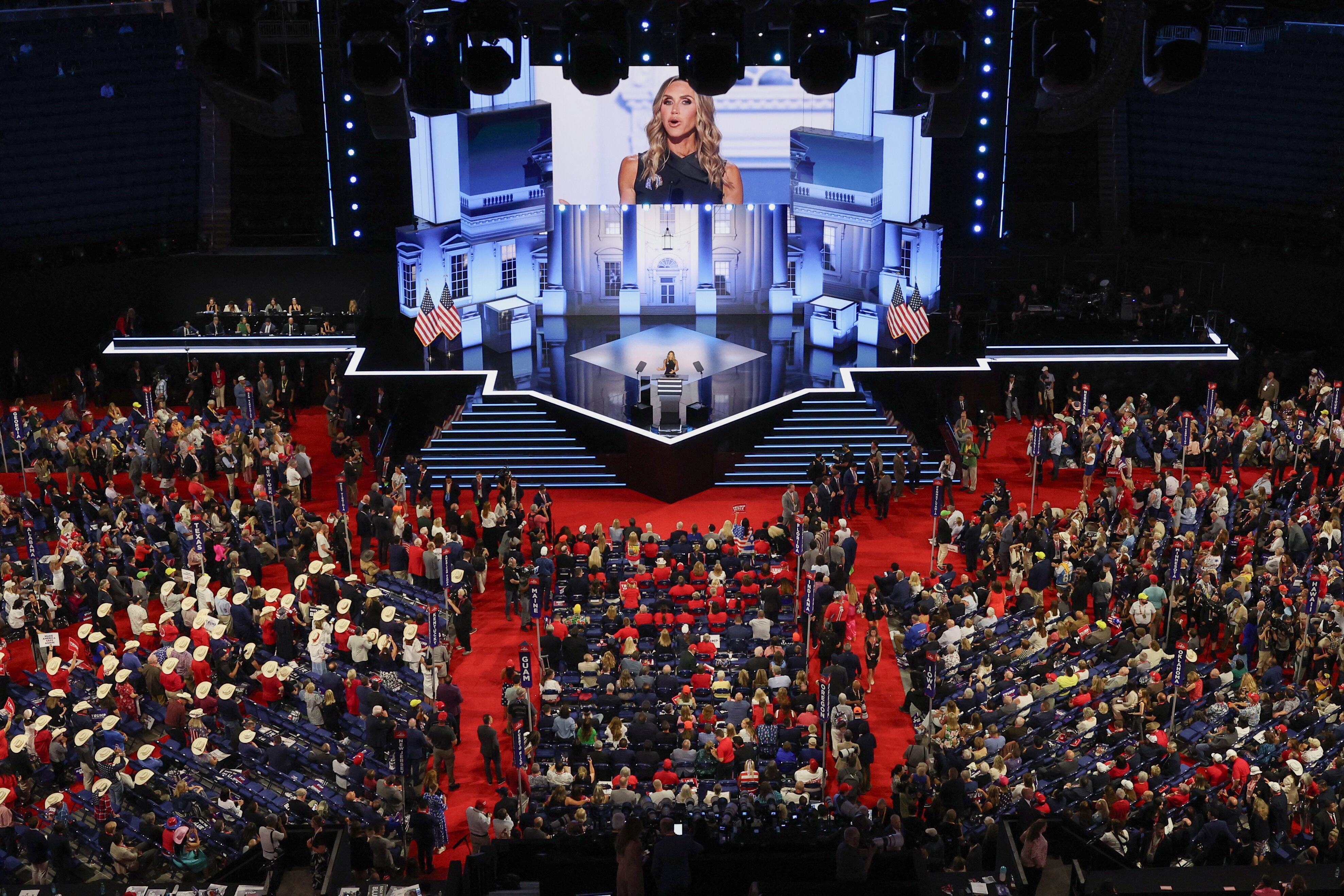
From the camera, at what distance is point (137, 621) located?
24984mm

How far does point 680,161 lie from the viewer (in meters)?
38.1

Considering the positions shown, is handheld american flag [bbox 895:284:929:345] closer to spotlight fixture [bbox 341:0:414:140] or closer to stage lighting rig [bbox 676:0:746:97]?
stage lighting rig [bbox 676:0:746:97]

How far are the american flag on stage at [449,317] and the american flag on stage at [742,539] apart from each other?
1015 centimetres

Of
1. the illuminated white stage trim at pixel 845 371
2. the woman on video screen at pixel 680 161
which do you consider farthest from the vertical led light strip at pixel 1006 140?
the woman on video screen at pixel 680 161

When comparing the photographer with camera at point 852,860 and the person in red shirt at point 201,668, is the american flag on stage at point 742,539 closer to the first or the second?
the person in red shirt at point 201,668

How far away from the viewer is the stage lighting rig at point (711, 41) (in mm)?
15984

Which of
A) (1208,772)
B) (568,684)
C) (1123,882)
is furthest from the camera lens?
(568,684)

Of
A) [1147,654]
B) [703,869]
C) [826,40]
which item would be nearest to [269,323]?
[1147,654]

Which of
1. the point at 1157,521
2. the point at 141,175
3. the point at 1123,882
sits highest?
the point at 141,175

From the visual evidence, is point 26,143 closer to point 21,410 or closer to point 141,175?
point 141,175

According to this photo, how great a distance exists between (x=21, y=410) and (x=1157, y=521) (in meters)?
24.2

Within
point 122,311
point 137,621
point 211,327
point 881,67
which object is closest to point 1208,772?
point 137,621

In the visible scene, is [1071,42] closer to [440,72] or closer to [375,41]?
[440,72]

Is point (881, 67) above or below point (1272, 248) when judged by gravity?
above
